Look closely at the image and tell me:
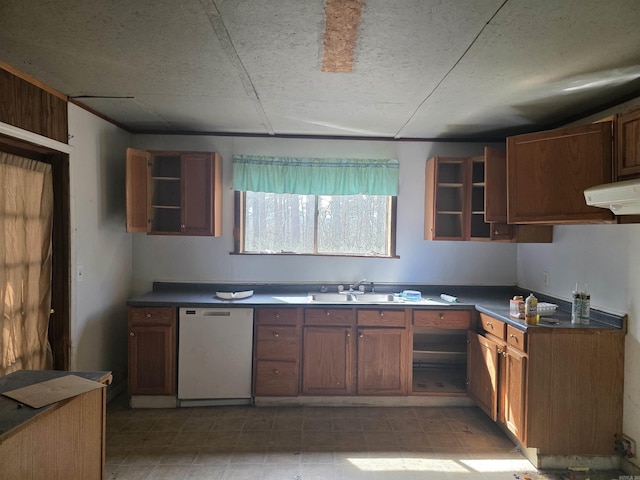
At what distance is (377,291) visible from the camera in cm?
343

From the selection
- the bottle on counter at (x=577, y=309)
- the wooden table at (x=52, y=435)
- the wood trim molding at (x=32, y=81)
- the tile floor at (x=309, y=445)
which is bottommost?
the tile floor at (x=309, y=445)

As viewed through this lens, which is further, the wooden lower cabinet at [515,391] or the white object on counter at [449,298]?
the white object on counter at [449,298]

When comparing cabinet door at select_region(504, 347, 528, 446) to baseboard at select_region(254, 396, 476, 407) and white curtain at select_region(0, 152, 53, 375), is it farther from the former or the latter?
white curtain at select_region(0, 152, 53, 375)

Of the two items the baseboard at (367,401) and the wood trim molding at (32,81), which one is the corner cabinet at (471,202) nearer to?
the baseboard at (367,401)

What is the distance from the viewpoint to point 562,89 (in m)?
2.18

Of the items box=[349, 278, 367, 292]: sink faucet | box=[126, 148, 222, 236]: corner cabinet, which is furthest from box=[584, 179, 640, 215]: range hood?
box=[126, 148, 222, 236]: corner cabinet

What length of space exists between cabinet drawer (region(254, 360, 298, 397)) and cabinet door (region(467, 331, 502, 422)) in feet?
4.87

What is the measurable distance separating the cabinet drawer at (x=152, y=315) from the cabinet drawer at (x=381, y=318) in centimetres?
158

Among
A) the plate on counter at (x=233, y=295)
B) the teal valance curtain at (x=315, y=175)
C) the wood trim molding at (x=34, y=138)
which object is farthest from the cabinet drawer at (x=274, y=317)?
the wood trim molding at (x=34, y=138)

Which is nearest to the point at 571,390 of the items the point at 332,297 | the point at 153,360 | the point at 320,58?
the point at 332,297

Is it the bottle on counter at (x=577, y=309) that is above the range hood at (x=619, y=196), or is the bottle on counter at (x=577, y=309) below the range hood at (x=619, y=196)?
below

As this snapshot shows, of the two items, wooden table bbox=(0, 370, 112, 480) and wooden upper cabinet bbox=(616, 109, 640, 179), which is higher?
wooden upper cabinet bbox=(616, 109, 640, 179)

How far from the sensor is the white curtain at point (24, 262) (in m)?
2.04

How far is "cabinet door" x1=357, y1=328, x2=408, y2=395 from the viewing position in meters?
2.91
